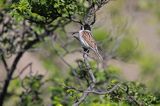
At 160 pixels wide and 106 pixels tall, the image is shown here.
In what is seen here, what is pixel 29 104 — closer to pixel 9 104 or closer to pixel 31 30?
pixel 31 30

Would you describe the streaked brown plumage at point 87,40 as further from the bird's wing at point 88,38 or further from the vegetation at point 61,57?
the vegetation at point 61,57

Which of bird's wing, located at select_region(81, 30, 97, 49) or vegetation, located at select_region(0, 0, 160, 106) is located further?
vegetation, located at select_region(0, 0, 160, 106)

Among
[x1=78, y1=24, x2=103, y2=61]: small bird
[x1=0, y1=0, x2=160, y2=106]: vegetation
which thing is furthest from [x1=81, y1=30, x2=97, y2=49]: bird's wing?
[x1=0, y1=0, x2=160, y2=106]: vegetation

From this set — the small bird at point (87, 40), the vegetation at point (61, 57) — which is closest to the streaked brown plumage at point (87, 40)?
the small bird at point (87, 40)

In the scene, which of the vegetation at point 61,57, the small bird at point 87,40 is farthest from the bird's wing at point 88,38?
the vegetation at point 61,57

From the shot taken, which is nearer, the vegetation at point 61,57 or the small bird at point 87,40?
the small bird at point 87,40

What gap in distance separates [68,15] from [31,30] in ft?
9.94

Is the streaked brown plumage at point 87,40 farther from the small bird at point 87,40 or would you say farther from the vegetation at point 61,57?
the vegetation at point 61,57

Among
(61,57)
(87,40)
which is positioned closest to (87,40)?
(87,40)

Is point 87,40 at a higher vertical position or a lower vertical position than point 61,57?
higher

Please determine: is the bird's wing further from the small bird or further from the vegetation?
the vegetation

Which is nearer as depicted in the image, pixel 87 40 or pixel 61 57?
pixel 87 40

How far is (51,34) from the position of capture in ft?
43.2

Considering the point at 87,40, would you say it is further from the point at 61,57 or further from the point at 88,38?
the point at 61,57
